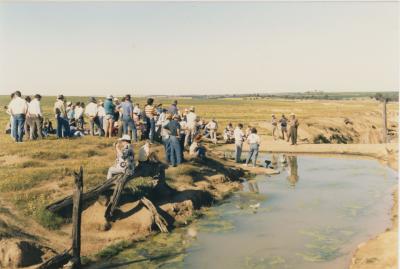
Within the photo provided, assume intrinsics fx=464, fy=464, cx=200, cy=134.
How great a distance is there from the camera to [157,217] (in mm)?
14820

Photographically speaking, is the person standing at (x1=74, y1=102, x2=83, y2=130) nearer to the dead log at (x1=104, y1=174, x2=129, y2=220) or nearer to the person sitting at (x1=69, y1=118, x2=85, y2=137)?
the person sitting at (x1=69, y1=118, x2=85, y2=137)

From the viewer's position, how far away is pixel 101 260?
40.3 feet

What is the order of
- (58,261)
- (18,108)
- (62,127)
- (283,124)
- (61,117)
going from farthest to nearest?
(283,124), (62,127), (61,117), (18,108), (58,261)

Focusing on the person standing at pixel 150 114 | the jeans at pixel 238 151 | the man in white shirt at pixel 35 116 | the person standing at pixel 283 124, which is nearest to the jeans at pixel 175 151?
the person standing at pixel 150 114

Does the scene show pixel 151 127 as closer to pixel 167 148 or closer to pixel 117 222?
pixel 167 148

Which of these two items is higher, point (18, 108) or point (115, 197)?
point (18, 108)

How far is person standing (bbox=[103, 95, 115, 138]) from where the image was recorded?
22.1 m

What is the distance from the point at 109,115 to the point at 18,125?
4134mm

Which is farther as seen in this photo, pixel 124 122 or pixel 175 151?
pixel 124 122

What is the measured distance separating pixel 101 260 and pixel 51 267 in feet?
5.94

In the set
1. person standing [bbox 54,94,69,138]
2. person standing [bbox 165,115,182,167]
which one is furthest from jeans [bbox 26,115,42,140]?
person standing [bbox 165,115,182,167]

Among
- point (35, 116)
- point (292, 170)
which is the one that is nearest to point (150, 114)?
point (35, 116)

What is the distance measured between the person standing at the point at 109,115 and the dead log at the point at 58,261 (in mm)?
11481

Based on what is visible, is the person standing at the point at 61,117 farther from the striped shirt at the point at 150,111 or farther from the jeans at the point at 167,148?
the jeans at the point at 167,148
